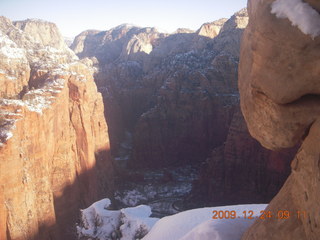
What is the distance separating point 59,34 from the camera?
72250 millimetres

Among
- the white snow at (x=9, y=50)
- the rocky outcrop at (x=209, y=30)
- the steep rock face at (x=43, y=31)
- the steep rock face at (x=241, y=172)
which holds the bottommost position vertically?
the steep rock face at (x=241, y=172)

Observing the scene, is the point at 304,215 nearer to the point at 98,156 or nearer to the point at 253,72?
the point at 253,72

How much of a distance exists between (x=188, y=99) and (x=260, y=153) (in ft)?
47.6

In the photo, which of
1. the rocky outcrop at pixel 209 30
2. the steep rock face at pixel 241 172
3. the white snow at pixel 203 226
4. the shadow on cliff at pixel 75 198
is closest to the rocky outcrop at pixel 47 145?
the shadow on cliff at pixel 75 198

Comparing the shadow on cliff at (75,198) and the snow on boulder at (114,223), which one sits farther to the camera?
the shadow on cliff at (75,198)

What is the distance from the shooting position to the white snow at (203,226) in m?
4.49

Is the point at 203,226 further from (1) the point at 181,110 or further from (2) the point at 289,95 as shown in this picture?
(1) the point at 181,110

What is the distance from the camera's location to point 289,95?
9.66 feet

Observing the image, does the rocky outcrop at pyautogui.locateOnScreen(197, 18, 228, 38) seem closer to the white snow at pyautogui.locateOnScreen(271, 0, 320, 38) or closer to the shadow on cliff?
Answer: the shadow on cliff

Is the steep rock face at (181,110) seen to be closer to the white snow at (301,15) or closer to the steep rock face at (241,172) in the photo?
the steep rock face at (241,172)

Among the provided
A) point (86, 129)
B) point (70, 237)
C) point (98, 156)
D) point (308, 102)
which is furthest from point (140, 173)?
point (308, 102)

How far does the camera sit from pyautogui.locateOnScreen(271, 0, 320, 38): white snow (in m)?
2.62

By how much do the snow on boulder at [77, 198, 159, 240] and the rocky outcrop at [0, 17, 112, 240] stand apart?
284cm

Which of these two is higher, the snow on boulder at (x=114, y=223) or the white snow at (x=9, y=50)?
the white snow at (x=9, y=50)
